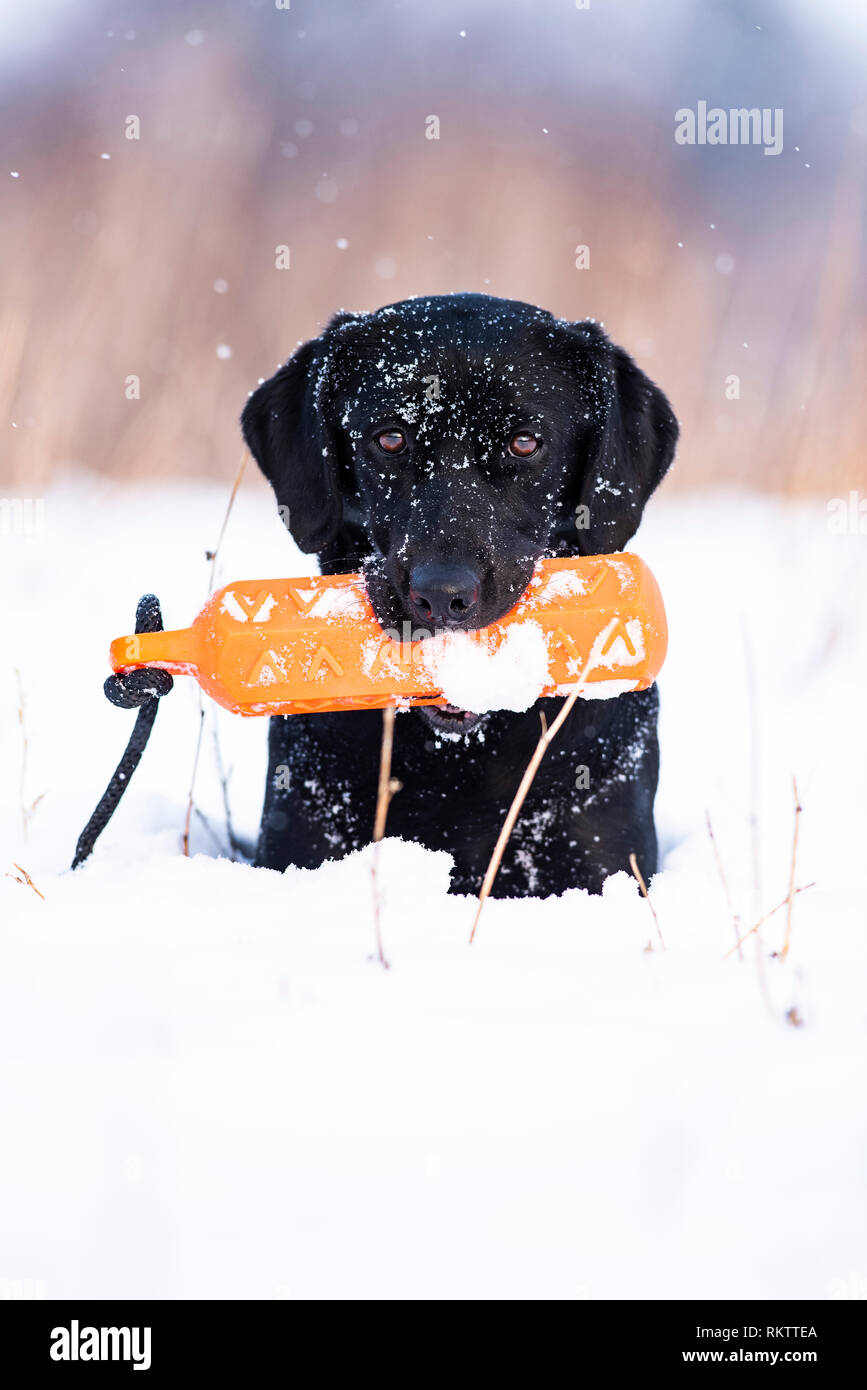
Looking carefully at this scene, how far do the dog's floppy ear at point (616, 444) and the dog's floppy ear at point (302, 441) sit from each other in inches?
24.6

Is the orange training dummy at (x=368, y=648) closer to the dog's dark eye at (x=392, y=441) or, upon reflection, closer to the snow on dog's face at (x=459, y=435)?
the snow on dog's face at (x=459, y=435)

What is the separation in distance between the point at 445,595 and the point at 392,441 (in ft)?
2.07

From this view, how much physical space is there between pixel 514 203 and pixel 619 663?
27.1 feet

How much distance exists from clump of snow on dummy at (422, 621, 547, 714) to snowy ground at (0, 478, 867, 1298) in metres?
0.33

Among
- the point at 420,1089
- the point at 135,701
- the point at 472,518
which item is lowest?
the point at 420,1089

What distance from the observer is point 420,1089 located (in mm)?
1325

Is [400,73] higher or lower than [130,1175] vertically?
higher

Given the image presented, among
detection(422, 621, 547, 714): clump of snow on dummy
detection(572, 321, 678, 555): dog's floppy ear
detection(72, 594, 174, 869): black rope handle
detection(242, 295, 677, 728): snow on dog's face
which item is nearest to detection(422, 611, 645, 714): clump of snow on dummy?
detection(422, 621, 547, 714): clump of snow on dummy

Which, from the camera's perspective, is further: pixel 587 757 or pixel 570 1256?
pixel 587 757

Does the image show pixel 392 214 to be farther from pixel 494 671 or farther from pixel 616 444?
pixel 494 671

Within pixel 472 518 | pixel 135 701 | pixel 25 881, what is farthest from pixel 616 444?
pixel 25 881

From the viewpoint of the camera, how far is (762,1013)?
1.45 meters
